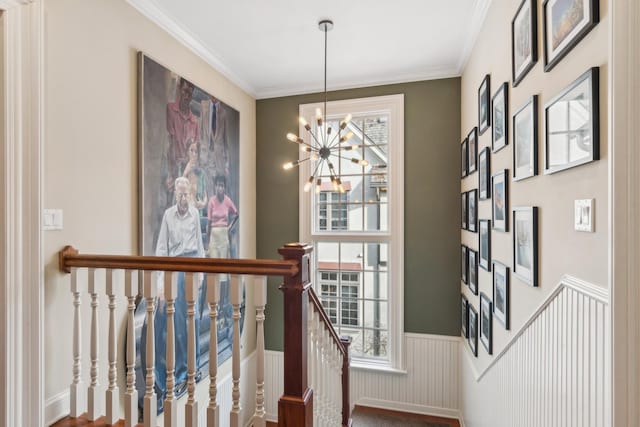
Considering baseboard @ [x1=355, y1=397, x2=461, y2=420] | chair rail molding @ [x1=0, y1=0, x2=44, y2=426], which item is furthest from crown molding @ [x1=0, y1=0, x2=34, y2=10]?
baseboard @ [x1=355, y1=397, x2=461, y2=420]

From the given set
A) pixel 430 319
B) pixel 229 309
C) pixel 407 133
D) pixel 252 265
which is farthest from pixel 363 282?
pixel 252 265

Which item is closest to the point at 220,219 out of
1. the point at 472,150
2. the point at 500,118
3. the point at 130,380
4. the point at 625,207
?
the point at 130,380

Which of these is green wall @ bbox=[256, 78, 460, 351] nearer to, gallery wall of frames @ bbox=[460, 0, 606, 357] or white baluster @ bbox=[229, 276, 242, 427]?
gallery wall of frames @ bbox=[460, 0, 606, 357]

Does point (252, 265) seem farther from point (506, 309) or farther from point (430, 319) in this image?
point (430, 319)

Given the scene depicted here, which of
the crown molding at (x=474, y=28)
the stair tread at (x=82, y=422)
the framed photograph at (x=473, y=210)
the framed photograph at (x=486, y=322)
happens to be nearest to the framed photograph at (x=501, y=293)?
the framed photograph at (x=486, y=322)

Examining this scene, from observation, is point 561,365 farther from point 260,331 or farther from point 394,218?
point 394,218

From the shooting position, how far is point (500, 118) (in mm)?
2111

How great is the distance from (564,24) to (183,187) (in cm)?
266

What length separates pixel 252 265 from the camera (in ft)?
4.78

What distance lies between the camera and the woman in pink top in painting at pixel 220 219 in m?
3.23

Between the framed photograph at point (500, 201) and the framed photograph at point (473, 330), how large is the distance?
1.01 metres

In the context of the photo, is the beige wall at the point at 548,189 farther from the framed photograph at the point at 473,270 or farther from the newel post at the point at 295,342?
the newel post at the point at 295,342

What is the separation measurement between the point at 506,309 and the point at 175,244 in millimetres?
2449

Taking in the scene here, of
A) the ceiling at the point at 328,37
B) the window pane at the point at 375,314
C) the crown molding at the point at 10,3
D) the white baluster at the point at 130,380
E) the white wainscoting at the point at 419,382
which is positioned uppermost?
the ceiling at the point at 328,37
